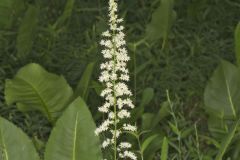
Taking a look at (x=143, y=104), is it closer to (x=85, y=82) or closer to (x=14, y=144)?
(x=85, y=82)

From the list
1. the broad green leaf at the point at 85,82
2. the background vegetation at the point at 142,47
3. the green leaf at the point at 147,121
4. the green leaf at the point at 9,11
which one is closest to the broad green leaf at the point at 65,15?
the background vegetation at the point at 142,47

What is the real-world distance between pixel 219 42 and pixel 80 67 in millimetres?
846

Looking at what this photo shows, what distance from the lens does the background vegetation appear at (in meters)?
3.26

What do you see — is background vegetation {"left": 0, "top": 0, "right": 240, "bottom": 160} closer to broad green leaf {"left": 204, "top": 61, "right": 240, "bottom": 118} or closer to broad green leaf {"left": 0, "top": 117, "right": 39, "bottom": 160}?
broad green leaf {"left": 204, "top": 61, "right": 240, "bottom": 118}

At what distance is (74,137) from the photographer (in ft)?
7.16

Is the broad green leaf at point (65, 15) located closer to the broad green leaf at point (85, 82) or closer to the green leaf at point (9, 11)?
the green leaf at point (9, 11)

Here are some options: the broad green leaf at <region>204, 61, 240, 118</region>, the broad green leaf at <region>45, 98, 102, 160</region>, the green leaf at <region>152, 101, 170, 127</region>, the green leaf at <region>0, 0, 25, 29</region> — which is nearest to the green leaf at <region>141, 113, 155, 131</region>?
the green leaf at <region>152, 101, 170, 127</region>

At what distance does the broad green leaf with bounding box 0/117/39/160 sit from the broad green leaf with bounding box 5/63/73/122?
452 mm

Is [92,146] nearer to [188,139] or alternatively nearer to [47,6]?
[188,139]

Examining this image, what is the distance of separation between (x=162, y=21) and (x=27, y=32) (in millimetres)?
Answer: 700

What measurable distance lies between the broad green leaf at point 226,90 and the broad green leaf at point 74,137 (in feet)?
2.61

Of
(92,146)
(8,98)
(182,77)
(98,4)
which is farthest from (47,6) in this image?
(92,146)

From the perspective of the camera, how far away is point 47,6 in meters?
4.15

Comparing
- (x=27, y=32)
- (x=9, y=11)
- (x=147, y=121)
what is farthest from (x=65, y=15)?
(x=147, y=121)
